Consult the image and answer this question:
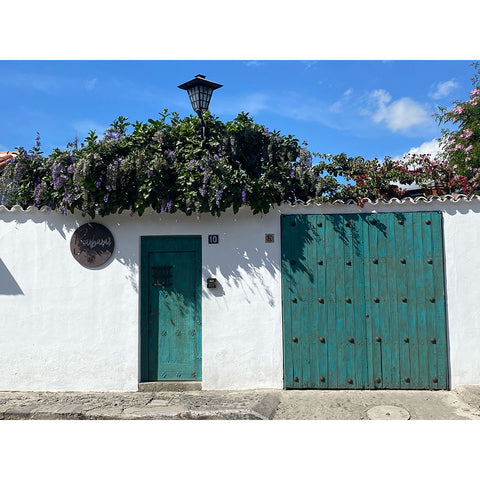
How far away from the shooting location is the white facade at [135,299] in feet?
19.1

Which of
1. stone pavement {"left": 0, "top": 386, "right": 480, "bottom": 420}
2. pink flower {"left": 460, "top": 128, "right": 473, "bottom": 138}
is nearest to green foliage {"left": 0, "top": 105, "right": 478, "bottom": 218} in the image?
stone pavement {"left": 0, "top": 386, "right": 480, "bottom": 420}

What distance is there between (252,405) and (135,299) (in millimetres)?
2255

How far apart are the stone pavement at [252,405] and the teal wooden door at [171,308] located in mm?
384

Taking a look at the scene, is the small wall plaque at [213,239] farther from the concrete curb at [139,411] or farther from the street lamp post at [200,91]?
the concrete curb at [139,411]

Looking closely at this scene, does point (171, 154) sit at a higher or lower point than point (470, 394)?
higher

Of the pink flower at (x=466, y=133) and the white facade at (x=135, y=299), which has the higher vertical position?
the pink flower at (x=466, y=133)

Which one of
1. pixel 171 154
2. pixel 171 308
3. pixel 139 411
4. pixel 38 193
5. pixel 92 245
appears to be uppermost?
pixel 171 154

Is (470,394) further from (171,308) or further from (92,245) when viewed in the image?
(92,245)

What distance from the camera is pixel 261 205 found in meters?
5.77

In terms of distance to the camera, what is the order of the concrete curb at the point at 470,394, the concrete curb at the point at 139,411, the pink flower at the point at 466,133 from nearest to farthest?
1. the concrete curb at the point at 139,411
2. the concrete curb at the point at 470,394
3. the pink flower at the point at 466,133

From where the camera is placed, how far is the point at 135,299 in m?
5.98

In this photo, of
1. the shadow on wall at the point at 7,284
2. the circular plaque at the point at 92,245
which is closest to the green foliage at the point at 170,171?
the circular plaque at the point at 92,245

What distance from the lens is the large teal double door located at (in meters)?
5.72

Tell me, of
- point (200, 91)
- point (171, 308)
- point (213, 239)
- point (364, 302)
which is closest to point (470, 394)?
point (364, 302)
